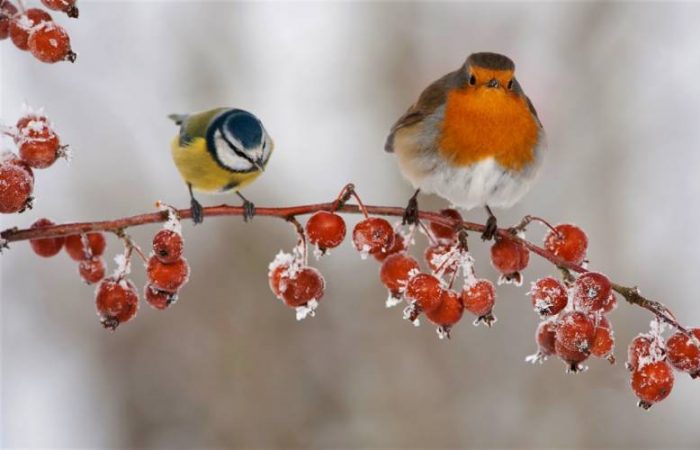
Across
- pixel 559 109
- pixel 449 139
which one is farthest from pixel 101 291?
pixel 559 109

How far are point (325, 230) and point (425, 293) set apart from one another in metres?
0.22

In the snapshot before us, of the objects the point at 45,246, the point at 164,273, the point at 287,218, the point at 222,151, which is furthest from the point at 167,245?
the point at 222,151

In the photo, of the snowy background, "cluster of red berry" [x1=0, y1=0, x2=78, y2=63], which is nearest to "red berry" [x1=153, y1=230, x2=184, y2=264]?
"cluster of red berry" [x1=0, y1=0, x2=78, y2=63]

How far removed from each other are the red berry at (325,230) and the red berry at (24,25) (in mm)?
590

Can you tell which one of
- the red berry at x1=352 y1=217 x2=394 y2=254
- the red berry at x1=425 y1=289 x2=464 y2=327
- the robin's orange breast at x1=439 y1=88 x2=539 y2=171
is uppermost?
the robin's orange breast at x1=439 y1=88 x2=539 y2=171

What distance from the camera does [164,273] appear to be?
1.44 m

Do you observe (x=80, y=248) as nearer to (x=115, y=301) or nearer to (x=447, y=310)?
(x=115, y=301)

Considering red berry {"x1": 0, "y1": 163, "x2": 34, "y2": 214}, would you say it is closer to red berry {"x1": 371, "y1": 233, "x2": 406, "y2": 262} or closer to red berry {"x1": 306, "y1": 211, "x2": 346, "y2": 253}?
red berry {"x1": 306, "y1": 211, "x2": 346, "y2": 253}

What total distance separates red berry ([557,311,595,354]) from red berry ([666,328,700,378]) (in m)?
0.14

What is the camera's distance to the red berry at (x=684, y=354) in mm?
1359

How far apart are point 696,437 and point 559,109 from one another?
2.25 m

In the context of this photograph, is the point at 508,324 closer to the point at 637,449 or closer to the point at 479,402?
the point at 479,402

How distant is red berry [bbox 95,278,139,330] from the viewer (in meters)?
1.45

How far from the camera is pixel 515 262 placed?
63.9 inches
